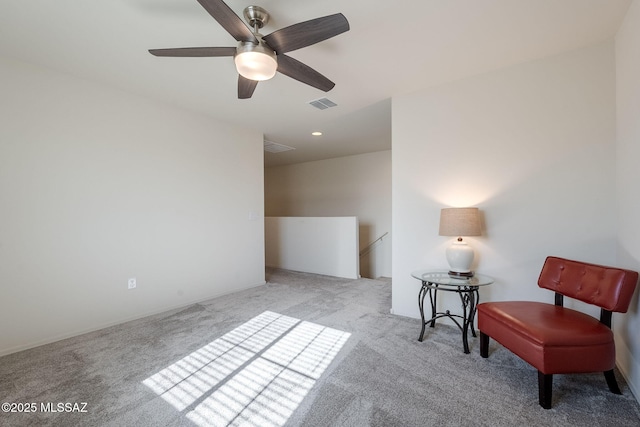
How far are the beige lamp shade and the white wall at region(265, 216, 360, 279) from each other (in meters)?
2.47

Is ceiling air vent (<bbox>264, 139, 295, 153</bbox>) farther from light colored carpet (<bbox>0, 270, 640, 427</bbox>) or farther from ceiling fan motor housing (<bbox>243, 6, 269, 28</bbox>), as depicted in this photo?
light colored carpet (<bbox>0, 270, 640, 427</bbox>)

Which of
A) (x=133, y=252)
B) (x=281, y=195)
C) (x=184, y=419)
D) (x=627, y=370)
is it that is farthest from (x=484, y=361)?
(x=281, y=195)

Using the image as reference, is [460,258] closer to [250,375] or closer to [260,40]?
[250,375]

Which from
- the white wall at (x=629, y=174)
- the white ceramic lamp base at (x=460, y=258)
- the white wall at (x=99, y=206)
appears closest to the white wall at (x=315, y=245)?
the white wall at (x=99, y=206)

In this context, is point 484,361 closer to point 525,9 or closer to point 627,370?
point 627,370

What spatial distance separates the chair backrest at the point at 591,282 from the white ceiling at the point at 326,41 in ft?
5.78

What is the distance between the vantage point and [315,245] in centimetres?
538

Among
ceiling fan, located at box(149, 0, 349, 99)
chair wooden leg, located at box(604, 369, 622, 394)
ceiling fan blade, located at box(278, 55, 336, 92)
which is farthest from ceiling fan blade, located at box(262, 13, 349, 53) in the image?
chair wooden leg, located at box(604, 369, 622, 394)

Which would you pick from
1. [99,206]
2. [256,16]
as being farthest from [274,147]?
[256,16]

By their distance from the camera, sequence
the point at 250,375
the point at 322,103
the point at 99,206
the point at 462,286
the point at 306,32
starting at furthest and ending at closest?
the point at 322,103
the point at 99,206
the point at 462,286
the point at 250,375
the point at 306,32

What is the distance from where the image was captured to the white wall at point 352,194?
584 centimetres

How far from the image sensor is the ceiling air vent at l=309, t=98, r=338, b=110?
10.5 feet

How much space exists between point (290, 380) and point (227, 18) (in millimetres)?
2293

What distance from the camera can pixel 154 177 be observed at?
3.20 meters
